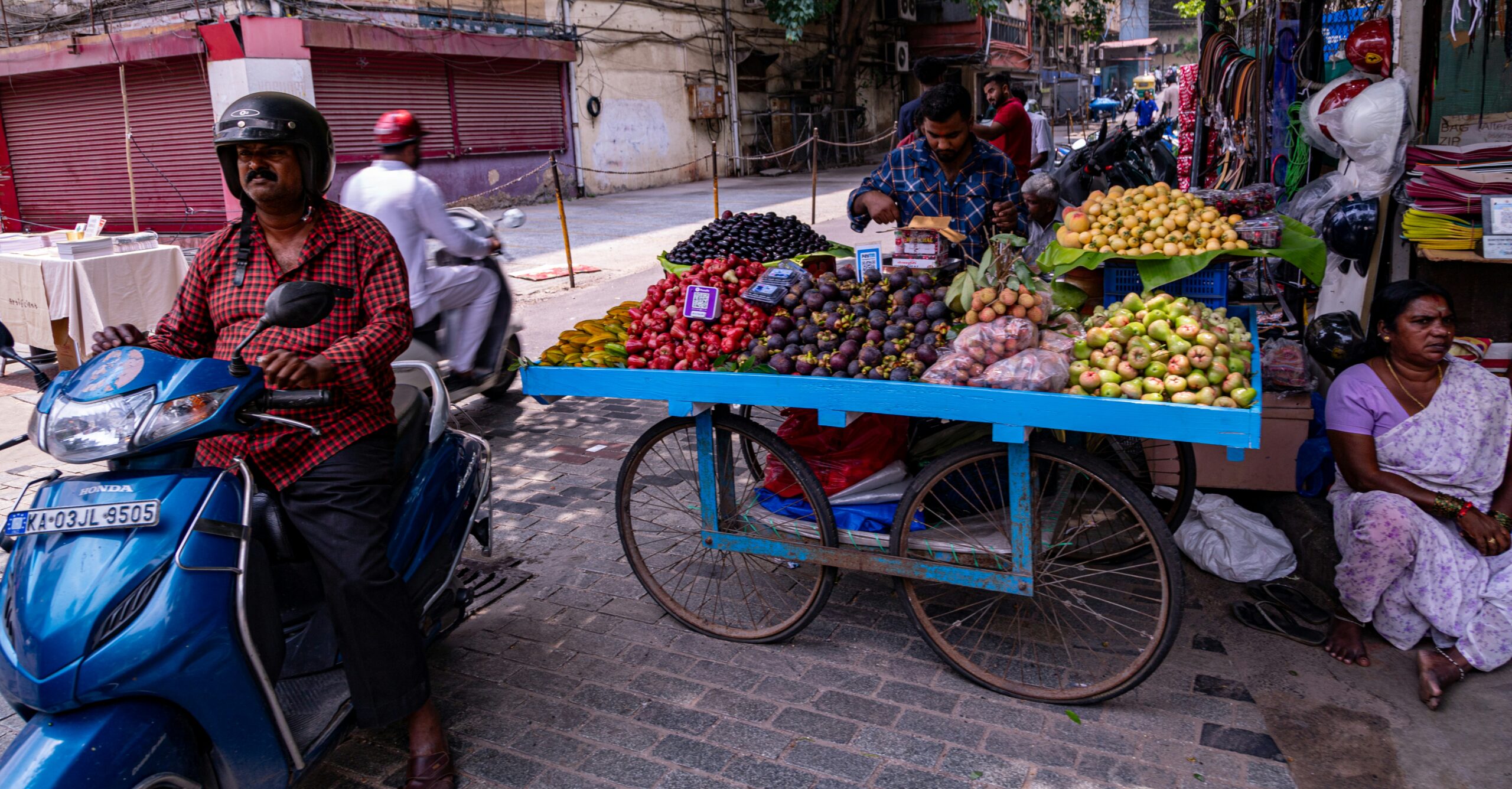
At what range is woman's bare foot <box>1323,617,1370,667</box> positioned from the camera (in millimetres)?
3266

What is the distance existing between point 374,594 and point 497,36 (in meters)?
15.8

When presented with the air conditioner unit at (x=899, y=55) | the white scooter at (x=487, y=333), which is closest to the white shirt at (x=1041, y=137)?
the white scooter at (x=487, y=333)

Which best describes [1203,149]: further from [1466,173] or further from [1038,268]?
[1038,268]

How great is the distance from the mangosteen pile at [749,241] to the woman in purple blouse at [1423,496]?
2325 mm

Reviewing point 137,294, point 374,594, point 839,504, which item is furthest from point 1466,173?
point 137,294

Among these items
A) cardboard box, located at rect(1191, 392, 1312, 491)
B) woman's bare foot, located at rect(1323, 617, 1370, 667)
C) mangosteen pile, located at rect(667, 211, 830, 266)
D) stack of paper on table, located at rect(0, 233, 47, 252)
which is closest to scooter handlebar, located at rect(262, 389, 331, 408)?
mangosteen pile, located at rect(667, 211, 830, 266)

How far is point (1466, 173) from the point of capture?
4.18 metres

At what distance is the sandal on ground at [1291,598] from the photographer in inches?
137

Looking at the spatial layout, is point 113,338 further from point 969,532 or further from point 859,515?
point 969,532

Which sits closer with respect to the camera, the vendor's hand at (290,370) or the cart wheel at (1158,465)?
the vendor's hand at (290,370)

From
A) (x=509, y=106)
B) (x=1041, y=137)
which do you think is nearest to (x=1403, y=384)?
(x=1041, y=137)

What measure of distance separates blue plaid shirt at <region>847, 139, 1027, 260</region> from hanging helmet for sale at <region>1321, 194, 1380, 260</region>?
172cm

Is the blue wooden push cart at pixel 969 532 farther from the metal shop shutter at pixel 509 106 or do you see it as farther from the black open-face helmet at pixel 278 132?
the metal shop shutter at pixel 509 106

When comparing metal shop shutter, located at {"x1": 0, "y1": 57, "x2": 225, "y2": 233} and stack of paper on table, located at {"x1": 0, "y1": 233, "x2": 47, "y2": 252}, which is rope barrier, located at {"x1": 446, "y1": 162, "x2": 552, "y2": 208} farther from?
stack of paper on table, located at {"x1": 0, "y1": 233, "x2": 47, "y2": 252}
